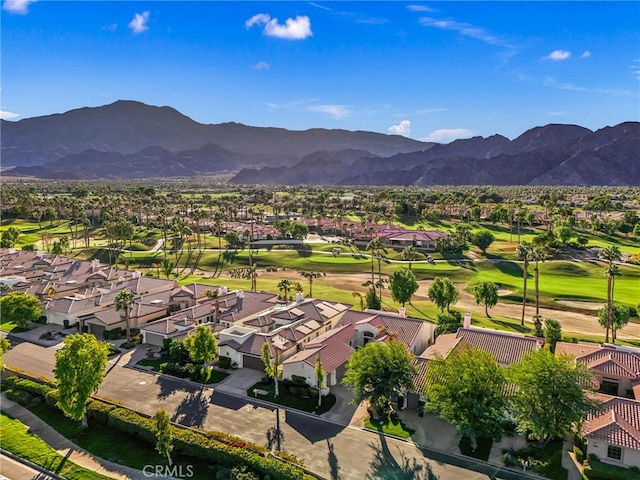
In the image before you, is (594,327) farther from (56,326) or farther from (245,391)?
(56,326)

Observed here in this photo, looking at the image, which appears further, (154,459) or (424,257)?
(424,257)

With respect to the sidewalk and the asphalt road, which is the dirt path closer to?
the asphalt road

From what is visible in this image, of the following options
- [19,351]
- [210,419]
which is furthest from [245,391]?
[19,351]

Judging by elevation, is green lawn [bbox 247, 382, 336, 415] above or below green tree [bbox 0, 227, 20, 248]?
below

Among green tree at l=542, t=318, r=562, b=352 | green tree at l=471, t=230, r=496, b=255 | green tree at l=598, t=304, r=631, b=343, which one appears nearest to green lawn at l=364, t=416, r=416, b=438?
green tree at l=542, t=318, r=562, b=352

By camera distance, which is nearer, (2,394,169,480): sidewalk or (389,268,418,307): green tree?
(2,394,169,480): sidewalk

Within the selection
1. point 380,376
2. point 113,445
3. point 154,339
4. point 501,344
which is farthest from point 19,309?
point 501,344

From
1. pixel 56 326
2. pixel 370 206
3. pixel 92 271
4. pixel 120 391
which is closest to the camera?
pixel 120 391
